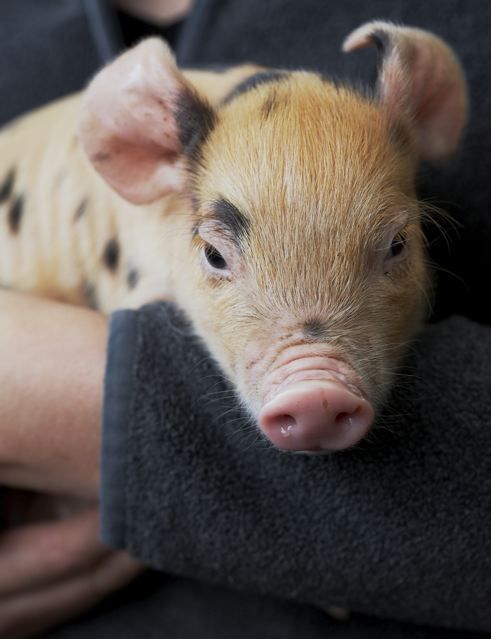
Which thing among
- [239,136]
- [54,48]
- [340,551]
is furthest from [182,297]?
[54,48]

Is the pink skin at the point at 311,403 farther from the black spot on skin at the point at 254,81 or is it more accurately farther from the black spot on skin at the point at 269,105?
the black spot on skin at the point at 254,81

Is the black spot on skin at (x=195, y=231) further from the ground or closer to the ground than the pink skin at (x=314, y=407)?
further from the ground

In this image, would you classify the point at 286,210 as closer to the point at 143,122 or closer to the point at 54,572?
the point at 143,122

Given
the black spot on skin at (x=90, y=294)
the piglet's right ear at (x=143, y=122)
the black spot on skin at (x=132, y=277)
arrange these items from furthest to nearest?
1. the black spot on skin at (x=90, y=294)
2. the black spot on skin at (x=132, y=277)
3. the piglet's right ear at (x=143, y=122)

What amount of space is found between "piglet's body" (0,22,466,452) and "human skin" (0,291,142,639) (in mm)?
219

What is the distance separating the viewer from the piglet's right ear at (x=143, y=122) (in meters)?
1.14

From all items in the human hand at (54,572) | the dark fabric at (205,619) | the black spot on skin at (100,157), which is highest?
the black spot on skin at (100,157)

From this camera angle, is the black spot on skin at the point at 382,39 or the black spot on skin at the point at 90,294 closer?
the black spot on skin at the point at 382,39

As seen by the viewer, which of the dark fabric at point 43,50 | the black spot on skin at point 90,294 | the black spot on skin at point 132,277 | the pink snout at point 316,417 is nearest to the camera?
the pink snout at point 316,417

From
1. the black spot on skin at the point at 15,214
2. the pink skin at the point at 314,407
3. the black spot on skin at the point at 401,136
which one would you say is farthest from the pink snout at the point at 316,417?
the black spot on skin at the point at 15,214

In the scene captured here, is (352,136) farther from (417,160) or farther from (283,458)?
(283,458)

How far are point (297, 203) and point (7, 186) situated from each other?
913 mm

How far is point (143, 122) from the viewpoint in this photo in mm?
1199

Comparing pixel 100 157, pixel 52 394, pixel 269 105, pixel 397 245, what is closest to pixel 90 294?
pixel 100 157
